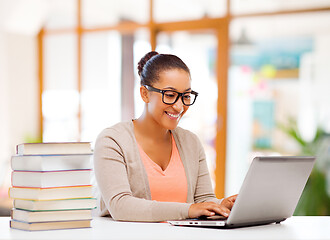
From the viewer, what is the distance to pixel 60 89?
6.52 metres

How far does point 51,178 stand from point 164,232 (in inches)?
15.0

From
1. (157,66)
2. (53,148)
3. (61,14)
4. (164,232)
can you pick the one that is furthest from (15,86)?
(164,232)

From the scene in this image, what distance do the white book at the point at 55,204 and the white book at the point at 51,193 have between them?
12mm

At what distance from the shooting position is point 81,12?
20.7ft

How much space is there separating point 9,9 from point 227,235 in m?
5.33

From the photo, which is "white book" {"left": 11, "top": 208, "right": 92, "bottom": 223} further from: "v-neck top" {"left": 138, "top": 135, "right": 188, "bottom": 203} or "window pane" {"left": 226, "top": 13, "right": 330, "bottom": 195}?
"window pane" {"left": 226, "top": 13, "right": 330, "bottom": 195}

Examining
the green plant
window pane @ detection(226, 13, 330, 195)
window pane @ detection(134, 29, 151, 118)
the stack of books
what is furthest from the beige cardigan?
window pane @ detection(134, 29, 151, 118)

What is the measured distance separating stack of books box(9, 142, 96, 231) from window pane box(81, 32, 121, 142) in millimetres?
4538

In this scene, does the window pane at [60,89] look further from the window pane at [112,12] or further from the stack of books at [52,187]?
the stack of books at [52,187]

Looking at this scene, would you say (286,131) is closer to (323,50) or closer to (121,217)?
(323,50)

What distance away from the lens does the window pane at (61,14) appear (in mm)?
6363

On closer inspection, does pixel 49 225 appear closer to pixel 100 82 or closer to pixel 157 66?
pixel 157 66

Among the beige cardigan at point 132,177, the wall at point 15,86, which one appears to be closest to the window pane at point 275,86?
the wall at point 15,86

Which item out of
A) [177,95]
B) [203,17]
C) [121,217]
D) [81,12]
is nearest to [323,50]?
[203,17]
